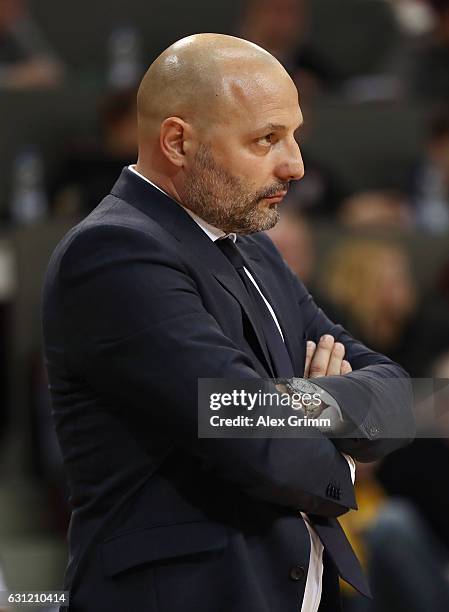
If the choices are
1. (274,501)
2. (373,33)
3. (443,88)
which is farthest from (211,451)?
(373,33)

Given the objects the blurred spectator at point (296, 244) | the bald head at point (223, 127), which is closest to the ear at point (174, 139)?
the bald head at point (223, 127)

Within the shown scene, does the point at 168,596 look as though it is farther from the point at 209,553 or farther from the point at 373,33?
the point at 373,33

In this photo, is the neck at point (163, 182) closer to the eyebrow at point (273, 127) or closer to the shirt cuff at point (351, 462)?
the eyebrow at point (273, 127)

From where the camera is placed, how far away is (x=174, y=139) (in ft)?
5.37

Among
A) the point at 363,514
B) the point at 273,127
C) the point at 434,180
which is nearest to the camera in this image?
the point at 273,127

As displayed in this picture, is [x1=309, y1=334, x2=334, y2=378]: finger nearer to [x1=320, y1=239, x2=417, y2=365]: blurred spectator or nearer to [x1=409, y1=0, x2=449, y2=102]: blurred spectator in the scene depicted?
[x1=320, y1=239, x2=417, y2=365]: blurred spectator

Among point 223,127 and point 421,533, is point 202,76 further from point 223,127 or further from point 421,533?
point 421,533

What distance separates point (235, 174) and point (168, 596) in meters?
0.59

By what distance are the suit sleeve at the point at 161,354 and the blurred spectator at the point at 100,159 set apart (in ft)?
7.23

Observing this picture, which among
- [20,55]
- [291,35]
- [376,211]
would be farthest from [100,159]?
[291,35]

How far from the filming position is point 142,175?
1.70m

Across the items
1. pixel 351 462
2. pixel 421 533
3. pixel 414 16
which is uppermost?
pixel 414 16

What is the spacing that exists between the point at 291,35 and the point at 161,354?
361 centimetres

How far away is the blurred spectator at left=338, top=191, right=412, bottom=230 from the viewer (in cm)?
424
